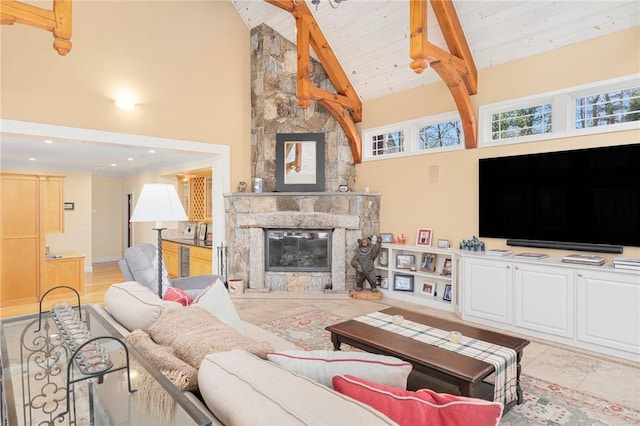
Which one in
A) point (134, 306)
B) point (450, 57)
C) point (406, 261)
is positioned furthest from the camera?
point (406, 261)

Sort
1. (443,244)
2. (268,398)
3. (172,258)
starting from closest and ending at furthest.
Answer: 1. (268,398)
2. (443,244)
3. (172,258)

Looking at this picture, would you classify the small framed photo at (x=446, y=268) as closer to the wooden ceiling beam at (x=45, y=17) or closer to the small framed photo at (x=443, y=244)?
the small framed photo at (x=443, y=244)

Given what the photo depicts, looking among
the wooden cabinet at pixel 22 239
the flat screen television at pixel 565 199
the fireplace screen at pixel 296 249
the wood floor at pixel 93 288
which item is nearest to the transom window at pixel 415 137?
the flat screen television at pixel 565 199

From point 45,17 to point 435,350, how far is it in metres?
3.91

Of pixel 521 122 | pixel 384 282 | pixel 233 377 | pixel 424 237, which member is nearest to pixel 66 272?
pixel 384 282

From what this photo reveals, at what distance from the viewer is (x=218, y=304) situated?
2.14 metres

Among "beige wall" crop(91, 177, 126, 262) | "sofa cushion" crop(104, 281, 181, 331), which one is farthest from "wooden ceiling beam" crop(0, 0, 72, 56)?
"beige wall" crop(91, 177, 126, 262)

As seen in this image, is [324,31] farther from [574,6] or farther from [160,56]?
[574,6]

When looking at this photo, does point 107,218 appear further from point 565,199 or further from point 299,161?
point 565,199

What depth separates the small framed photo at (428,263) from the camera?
5043 millimetres

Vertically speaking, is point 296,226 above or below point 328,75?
below

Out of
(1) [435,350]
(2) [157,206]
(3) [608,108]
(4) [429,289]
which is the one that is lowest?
(4) [429,289]

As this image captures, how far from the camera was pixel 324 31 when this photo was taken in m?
5.30

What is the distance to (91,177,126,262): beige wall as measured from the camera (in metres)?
10.0
